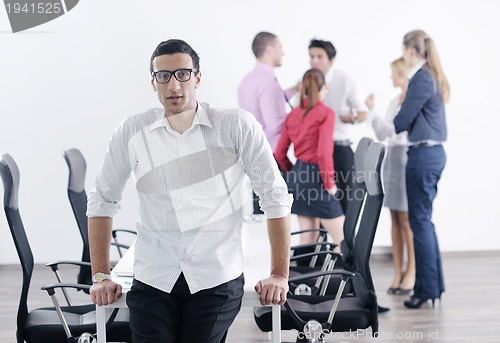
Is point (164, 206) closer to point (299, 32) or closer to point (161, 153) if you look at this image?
point (161, 153)

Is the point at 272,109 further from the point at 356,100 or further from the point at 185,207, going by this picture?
the point at 185,207

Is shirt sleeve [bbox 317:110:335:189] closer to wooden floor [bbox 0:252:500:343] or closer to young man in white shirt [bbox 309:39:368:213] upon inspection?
young man in white shirt [bbox 309:39:368:213]

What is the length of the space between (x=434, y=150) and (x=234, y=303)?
2.96m

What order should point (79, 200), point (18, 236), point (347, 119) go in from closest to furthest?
point (18, 236) → point (79, 200) → point (347, 119)

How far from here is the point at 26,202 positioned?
255 inches

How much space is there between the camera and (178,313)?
2418 mm

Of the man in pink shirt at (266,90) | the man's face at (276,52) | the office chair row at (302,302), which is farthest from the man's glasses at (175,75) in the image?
the man's face at (276,52)

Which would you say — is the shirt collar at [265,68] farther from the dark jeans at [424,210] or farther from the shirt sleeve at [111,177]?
the shirt sleeve at [111,177]

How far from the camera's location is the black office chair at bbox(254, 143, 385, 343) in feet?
10.7

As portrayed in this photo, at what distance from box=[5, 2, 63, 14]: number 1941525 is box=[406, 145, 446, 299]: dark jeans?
300 cm

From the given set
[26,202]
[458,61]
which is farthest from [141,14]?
[458,61]

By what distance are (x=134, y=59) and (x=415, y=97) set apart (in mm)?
2397

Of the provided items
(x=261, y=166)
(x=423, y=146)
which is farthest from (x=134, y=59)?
(x=261, y=166)

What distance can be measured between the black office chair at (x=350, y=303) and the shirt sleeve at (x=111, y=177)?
36.2 inches
